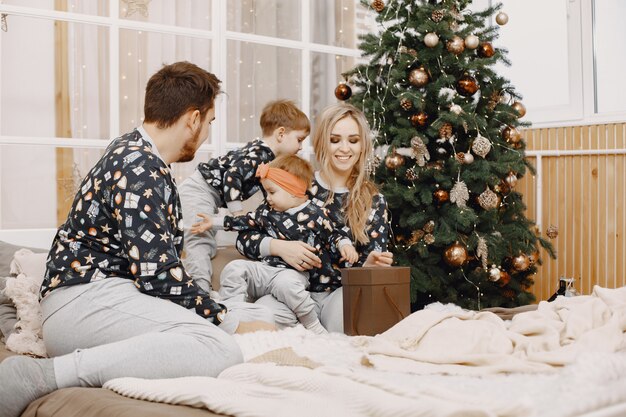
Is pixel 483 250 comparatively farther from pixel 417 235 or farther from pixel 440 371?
pixel 440 371

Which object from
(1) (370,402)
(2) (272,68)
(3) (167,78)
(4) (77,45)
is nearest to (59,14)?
(4) (77,45)

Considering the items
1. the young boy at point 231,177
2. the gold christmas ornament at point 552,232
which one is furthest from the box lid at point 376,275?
the gold christmas ornament at point 552,232

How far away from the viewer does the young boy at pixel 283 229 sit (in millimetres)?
2744

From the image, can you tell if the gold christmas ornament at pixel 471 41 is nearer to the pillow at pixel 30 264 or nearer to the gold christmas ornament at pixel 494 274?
the gold christmas ornament at pixel 494 274

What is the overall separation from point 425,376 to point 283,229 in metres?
1.33

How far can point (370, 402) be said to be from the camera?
1.29m

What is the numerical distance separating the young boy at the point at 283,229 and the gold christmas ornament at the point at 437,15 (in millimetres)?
1059

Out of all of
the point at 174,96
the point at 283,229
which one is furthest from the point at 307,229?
the point at 174,96

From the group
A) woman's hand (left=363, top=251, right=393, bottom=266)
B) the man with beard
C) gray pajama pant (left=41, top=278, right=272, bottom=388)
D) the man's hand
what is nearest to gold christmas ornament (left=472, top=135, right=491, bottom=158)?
woman's hand (left=363, top=251, right=393, bottom=266)

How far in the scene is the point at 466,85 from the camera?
341 cm

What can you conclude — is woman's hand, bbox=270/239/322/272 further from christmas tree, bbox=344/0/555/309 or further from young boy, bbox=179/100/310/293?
christmas tree, bbox=344/0/555/309

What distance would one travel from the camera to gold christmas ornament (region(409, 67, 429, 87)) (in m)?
3.38

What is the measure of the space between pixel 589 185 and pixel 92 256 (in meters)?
3.11

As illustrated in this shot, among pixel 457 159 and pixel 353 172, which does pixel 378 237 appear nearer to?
pixel 353 172
